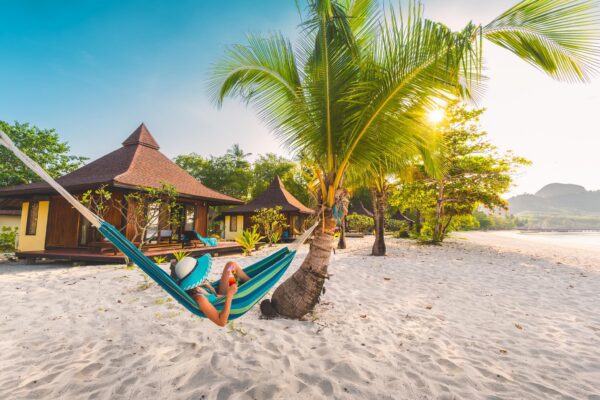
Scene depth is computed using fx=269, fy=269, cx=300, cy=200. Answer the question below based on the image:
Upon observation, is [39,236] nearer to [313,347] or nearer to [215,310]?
[215,310]

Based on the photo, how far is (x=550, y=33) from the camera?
7.97 ft

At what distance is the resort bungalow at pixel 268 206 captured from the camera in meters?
16.4

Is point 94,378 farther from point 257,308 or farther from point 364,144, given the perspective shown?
point 364,144

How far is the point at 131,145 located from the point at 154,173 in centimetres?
236

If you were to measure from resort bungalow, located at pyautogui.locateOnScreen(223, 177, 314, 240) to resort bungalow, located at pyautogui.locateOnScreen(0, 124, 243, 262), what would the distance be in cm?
561

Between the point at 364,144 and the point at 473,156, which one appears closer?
the point at 364,144

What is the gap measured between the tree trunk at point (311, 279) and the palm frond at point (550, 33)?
2.52 m

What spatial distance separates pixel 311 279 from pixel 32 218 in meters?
11.7

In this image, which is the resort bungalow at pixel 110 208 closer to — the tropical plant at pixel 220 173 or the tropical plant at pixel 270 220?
the tropical plant at pixel 270 220

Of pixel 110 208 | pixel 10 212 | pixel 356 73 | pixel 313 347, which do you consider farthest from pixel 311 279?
pixel 10 212

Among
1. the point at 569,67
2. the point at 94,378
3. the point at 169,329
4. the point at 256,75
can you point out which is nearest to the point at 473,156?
the point at 569,67

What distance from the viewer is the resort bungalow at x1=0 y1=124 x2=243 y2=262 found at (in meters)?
8.04

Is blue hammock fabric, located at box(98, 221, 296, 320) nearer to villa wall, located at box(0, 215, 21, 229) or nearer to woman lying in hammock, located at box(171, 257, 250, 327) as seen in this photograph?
woman lying in hammock, located at box(171, 257, 250, 327)

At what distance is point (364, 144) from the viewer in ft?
11.4
